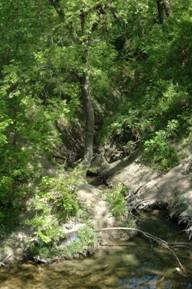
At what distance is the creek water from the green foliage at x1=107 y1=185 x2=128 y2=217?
56.1 inches

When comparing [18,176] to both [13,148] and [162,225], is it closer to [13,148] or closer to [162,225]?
[13,148]

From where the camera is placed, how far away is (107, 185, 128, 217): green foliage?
1980 cm

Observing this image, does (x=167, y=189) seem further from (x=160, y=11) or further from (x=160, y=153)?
(x=160, y=11)

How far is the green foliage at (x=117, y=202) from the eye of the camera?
19.8m

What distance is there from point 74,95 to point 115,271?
1137 centimetres

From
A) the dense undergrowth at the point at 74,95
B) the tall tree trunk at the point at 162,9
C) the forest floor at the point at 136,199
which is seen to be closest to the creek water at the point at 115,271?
the forest floor at the point at 136,199

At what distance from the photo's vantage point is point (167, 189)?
71.9ft

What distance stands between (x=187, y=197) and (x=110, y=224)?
3.45 metres

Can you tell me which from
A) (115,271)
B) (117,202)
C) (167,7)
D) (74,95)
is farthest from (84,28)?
(115,271)

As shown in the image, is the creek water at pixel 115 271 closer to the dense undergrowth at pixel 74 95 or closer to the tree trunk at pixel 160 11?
the dense undergrowth at pixel 74 95

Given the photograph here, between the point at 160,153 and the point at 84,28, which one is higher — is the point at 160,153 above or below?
below

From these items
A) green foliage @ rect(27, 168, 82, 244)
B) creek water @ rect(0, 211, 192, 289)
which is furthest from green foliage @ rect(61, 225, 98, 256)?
green foliage @ rect(27, 168, 82, 244)

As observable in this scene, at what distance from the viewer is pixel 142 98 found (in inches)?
1112

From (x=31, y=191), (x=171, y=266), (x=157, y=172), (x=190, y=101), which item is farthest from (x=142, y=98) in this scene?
(x=171, y=266)
